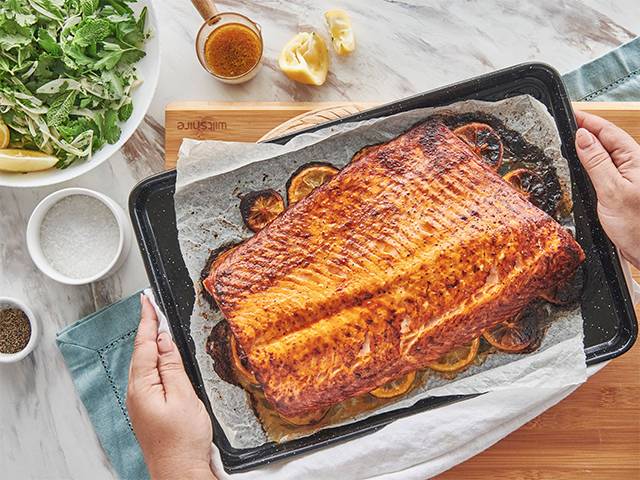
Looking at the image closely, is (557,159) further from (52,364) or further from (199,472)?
(52,364)

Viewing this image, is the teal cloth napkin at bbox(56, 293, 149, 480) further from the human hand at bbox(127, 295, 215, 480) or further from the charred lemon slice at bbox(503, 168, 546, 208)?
the charred lemon slice at bbox(503, 168, 546, 208)

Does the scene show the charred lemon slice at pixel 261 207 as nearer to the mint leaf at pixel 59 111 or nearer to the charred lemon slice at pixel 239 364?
the charred lemon slice at pixel 239 364

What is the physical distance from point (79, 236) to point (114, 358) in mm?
378

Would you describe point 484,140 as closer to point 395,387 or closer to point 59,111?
point 395,387

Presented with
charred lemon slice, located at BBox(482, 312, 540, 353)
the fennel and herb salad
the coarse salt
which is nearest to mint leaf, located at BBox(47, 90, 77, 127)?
the fennel and herb salad

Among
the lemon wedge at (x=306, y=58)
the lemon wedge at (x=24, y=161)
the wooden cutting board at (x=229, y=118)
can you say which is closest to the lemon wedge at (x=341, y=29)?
the lemon wedge at (x=306, y=58)

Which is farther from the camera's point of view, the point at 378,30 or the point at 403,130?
the point at 378,30

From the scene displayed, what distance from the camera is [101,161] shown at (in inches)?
83.0

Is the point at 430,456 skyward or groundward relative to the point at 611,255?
groundward

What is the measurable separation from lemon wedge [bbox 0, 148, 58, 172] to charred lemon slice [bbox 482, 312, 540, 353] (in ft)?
4.18

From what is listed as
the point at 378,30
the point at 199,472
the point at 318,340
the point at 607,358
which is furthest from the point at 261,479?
the point at 378,30

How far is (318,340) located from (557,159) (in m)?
0.77

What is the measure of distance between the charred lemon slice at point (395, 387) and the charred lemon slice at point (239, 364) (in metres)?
0.31

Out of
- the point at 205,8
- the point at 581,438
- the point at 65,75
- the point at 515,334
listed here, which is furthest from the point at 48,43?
the point at 581,438
